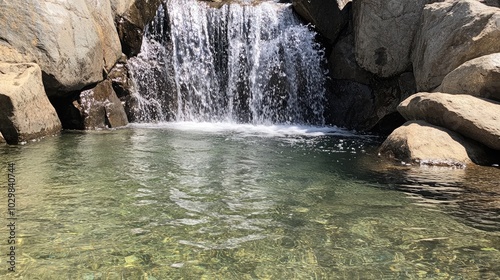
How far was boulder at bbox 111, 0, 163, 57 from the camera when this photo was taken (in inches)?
558

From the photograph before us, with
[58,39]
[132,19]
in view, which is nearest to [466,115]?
[58,39]

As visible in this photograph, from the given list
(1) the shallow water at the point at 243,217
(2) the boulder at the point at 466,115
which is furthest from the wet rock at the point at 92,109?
(2) the boulder at the point at 466,115

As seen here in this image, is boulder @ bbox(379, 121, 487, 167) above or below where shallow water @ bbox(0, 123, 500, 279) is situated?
above

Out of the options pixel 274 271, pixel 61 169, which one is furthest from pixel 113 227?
pixel 61 169

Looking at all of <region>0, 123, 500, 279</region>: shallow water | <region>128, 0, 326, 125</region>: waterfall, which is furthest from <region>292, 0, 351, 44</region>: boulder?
<region>0, 123, 500, 279</region>: shallow water

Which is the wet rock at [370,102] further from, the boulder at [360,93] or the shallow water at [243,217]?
the shallow water at [243,217]

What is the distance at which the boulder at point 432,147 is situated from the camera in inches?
325

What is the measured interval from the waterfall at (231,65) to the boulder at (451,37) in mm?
4115

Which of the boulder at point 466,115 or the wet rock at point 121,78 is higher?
the wet rock at point 121,78

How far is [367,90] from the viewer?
14.2 m

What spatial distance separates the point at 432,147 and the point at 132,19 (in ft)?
32.8

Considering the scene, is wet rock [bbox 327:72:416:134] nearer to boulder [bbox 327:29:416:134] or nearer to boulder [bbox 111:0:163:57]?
boulder [bbox 327:29:416:134]

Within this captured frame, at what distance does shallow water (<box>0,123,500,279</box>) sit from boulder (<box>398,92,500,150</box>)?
1.05 m

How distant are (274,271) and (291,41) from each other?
12.7 metres
